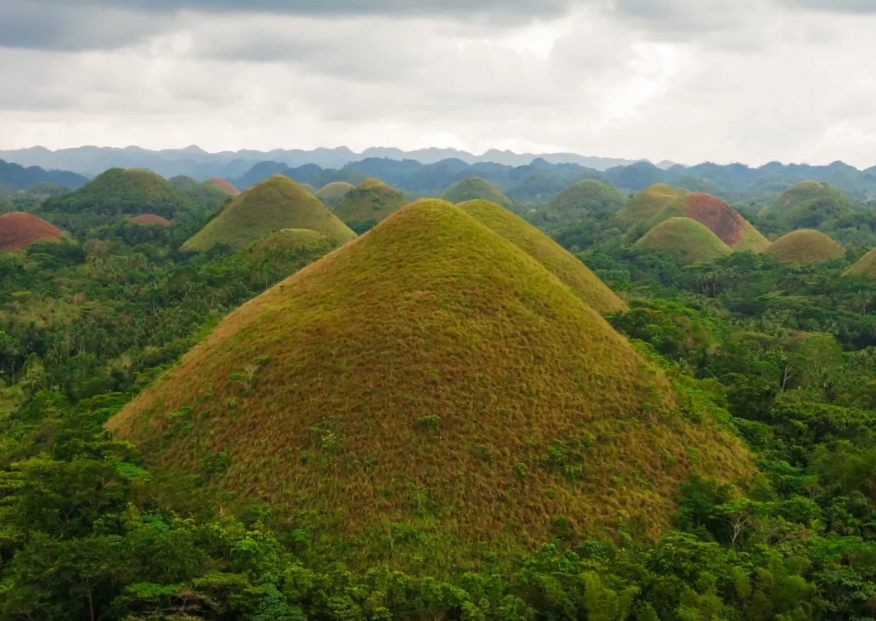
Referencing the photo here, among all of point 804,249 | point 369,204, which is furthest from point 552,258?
point 369,204

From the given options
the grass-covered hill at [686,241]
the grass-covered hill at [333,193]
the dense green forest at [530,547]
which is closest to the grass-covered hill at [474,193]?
the grass-covered hill at [333,193]

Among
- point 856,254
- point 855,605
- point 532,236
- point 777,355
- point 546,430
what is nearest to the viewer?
point 855,605

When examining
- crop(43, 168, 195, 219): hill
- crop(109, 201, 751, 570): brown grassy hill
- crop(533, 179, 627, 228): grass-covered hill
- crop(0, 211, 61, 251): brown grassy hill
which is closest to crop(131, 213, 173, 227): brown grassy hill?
crop(0, 211, 61, 251): brown grassy hill

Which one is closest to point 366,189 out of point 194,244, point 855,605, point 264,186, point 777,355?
point 264,186

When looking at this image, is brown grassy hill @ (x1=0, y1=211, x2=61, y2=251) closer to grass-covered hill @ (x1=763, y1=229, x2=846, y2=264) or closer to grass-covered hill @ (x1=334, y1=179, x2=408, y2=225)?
grass-covered hill @ (x1=334, y1=179, x2=408, y2=225)

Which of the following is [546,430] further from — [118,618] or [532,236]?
[532,236]

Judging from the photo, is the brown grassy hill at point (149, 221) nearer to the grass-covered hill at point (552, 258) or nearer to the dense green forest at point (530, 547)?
the grass-covered hill at point (552, 258)
